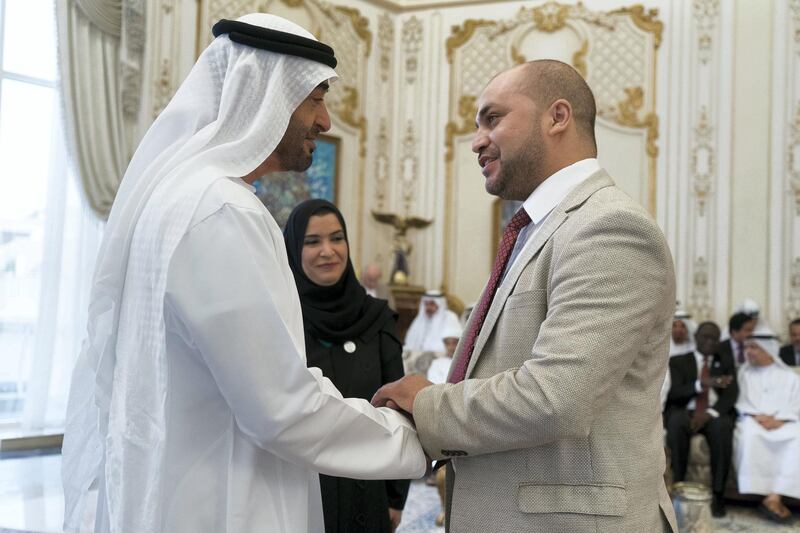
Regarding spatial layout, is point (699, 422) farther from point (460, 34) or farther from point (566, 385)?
point (460, 34)

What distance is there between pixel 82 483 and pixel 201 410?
0.42 meters

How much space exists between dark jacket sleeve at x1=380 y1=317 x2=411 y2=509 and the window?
5.20 meters

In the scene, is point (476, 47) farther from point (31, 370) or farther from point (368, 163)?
point (31, 370)

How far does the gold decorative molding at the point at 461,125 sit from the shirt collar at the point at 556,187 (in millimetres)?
7711

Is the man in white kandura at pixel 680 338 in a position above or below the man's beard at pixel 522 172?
below

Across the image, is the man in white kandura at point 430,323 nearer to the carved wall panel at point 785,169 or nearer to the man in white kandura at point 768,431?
the man in white kandura at point 768,431

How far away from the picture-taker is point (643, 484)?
1.58 metres

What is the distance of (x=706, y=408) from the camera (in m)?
6.21

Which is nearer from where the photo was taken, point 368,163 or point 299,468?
point 299,468

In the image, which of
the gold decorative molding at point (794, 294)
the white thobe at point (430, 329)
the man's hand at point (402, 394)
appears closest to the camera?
the man's hand at point (402, 394)

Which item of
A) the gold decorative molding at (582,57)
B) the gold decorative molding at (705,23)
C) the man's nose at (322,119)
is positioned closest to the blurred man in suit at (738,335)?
the gold decorative molding at (705,23)

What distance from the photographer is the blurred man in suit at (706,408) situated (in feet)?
19.2

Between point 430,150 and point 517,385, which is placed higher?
point 430,150

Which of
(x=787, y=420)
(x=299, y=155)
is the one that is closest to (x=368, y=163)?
(x=787, y=420)
